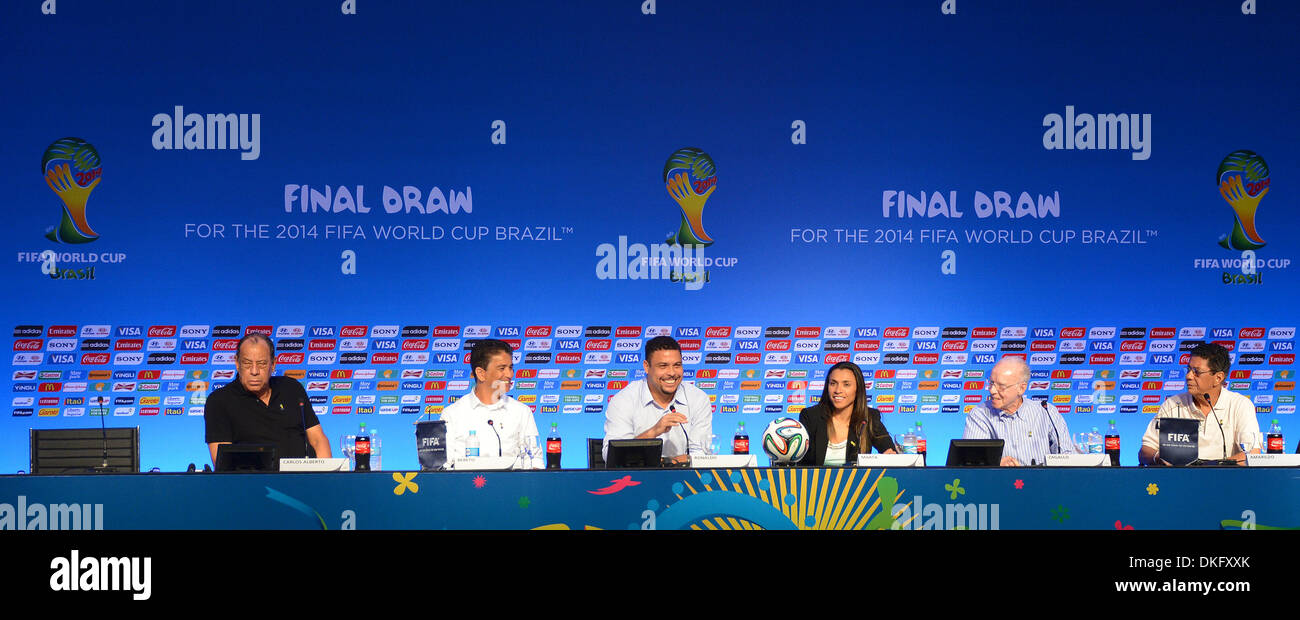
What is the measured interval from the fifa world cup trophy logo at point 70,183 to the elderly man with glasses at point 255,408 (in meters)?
2.09

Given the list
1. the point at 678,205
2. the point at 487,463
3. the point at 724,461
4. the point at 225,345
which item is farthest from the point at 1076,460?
the point at 225,345

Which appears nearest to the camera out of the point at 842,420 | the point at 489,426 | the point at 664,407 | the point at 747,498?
the point at 747,498

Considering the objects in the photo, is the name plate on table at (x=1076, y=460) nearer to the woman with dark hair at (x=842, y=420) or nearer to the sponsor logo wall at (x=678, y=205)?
the woman with dark hair at (x=842, y=420)

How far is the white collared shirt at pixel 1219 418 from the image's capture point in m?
5.02

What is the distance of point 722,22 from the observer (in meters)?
6.53

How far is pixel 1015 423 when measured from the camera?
5117mm

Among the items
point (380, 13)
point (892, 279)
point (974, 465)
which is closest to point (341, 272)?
point (380, 13)

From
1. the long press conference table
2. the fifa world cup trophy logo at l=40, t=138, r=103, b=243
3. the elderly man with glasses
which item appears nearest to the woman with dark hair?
the long press conference table

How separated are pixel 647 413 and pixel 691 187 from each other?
182cm

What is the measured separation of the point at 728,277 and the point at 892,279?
3.41ft

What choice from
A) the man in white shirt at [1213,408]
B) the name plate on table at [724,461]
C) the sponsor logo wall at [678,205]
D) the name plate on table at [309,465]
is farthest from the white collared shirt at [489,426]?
the man in white shirt at [1213,408]

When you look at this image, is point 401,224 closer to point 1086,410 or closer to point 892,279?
point 892,279

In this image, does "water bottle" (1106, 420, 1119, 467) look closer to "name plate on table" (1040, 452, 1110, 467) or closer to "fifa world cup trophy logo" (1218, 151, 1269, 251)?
"name plate on table" (1040, 452, 1110, 467)

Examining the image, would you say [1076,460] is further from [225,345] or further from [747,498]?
[225,345]
